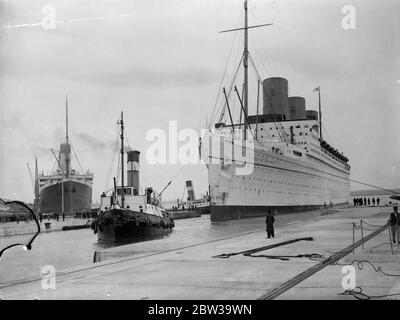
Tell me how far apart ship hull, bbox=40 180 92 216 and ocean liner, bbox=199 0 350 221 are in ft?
62.7

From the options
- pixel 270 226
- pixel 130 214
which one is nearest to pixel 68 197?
pixel 130 214

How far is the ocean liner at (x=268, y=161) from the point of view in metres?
33.1

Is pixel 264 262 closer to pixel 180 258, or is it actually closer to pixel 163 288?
pixel 180 258

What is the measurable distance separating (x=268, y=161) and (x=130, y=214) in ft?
44.6

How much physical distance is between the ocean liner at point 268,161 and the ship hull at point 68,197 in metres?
19.1

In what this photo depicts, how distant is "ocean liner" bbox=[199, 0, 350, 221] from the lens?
33.1 meters

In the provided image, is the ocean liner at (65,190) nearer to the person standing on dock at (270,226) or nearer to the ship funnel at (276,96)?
the ship funnel at (276,96)

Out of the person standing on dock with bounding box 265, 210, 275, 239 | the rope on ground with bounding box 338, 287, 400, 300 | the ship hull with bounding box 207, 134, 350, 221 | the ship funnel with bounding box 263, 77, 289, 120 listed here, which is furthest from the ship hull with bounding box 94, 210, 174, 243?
the ship funnel with bounding box 263, 77, 289, 120

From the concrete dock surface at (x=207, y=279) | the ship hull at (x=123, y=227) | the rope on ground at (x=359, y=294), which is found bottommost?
the ship hull at (x=123, y=227)

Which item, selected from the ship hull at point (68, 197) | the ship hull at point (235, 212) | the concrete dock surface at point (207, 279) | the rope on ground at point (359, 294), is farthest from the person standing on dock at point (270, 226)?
the ship hull at point (68, 197)

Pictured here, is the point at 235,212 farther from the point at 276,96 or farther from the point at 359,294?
the point at 359,294

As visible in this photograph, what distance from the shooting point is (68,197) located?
166 feet

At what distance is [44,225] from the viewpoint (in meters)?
38.0

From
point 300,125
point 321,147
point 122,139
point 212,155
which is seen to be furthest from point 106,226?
point 321,147
